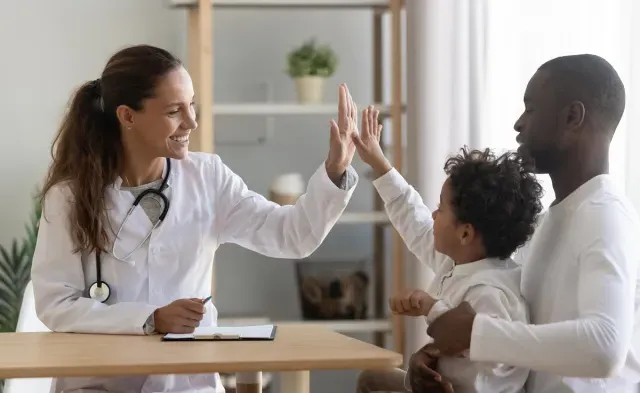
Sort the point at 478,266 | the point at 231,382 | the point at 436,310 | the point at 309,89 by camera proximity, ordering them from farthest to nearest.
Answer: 1. the point at 309,89
2. the point at 231,382
3. the point at 478,266
4. the point at 436,310

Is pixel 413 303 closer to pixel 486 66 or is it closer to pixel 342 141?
pixel 342 141

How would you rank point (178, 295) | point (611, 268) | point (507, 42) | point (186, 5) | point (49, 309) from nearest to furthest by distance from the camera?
point (611, 268) → point (49, 309) → point (178, 295) → point (507, 42) → point (186, 5)

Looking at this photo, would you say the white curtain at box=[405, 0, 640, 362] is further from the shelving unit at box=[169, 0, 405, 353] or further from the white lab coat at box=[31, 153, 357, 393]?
the white lab coat at box=[31, 153, 357, 393]

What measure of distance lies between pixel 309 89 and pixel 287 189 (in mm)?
367

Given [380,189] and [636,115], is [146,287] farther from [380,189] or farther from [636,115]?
[636,115]

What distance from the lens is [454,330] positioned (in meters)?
1.49

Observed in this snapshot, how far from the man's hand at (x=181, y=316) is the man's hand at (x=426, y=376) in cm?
40

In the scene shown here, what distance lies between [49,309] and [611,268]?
107 centimetres

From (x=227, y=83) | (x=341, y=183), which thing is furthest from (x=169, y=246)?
(x=227, y=83)

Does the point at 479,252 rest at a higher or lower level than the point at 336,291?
higher

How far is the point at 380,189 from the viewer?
2002 millimetres

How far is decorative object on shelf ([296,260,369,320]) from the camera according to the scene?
3287 mm

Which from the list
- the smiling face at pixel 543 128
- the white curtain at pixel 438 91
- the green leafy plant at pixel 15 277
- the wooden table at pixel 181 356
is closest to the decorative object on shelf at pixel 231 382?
the white curtain at pixel 438 91

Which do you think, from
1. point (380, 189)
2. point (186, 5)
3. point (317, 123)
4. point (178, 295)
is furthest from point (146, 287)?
point (317, 123)
